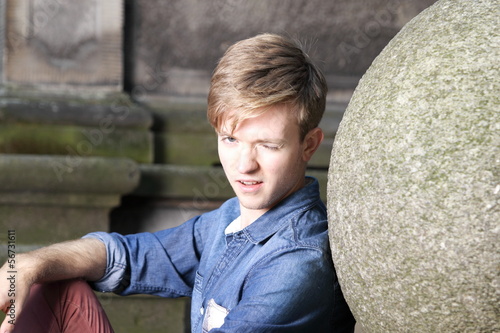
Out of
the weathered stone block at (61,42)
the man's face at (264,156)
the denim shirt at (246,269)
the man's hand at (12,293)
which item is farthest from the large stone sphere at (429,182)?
the weathered stone block at (61,42)

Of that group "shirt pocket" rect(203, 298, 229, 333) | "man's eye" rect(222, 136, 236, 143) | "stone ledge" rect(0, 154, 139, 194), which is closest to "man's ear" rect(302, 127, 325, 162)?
"man's eye" rect(222, 136, 236, 143)

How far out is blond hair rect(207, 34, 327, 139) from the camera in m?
2.09

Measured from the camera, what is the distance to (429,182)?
1.71m

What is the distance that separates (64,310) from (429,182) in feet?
4.34

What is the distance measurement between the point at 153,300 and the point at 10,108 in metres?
1.40

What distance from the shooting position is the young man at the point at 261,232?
1.97 meters

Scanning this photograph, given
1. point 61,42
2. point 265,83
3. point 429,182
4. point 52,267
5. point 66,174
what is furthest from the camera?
point 61,42

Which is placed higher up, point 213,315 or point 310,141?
point 310,141

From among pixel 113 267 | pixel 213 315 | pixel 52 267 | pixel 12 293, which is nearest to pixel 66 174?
pixel 113 267

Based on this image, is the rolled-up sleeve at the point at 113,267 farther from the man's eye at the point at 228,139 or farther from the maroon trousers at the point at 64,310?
the man's eye at the point at 228,139

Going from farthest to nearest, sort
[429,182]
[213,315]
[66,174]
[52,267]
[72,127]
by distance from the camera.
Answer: [72,127] → [66,174] → [52,267] → [213,315] → [429,182]

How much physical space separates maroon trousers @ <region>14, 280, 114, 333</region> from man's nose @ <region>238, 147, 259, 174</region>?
0.73 m

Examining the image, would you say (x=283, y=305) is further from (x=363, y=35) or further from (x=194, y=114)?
(x=363, y=35)

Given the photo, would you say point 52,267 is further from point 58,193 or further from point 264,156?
point 58,193
